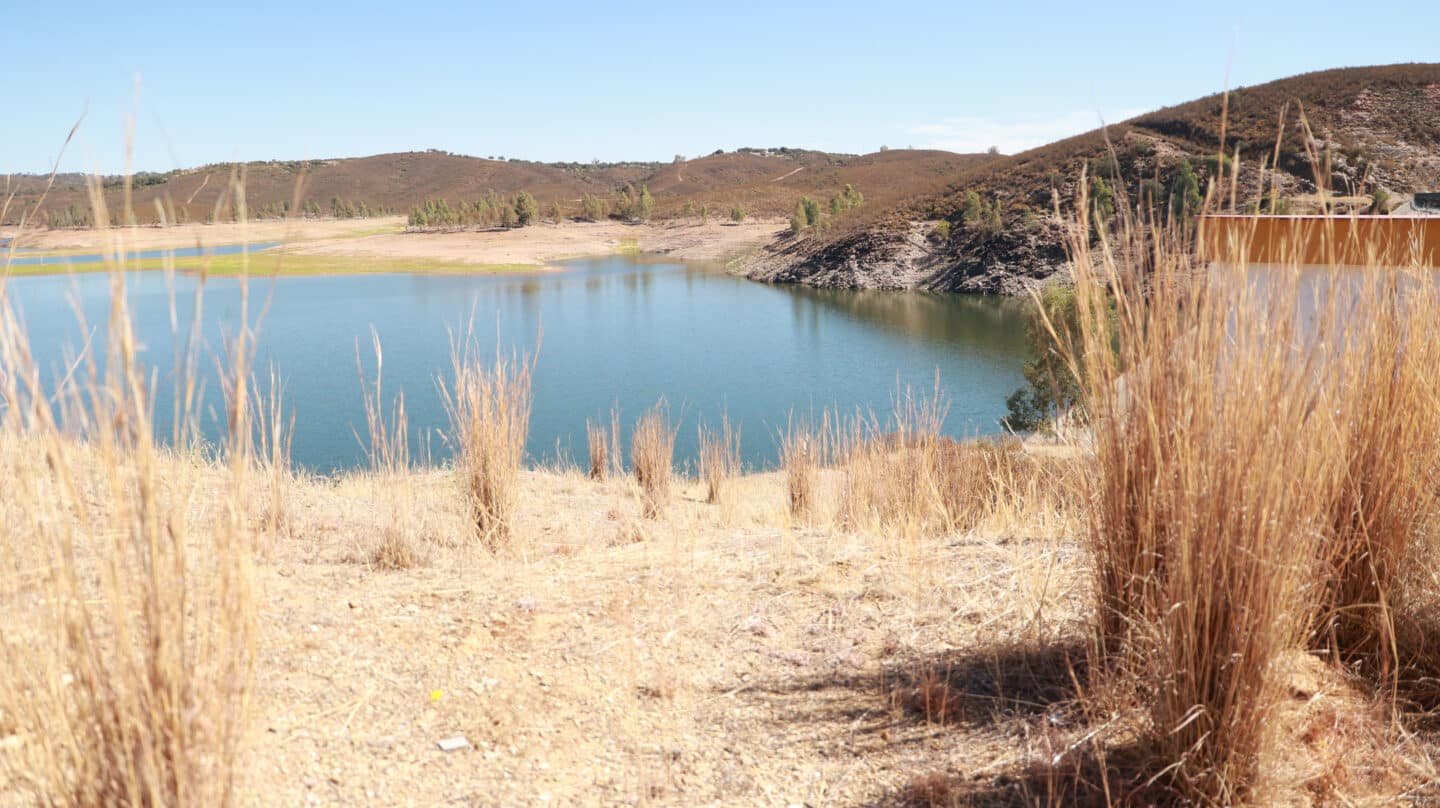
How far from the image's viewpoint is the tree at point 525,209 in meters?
59.8

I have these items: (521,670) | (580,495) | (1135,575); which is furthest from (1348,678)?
(580,495)

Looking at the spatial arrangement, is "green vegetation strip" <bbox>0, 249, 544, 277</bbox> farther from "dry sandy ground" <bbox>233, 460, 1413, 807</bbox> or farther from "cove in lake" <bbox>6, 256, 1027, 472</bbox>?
"dry sandy ground" <bbox>233, 460, 1413, 807</bbox>

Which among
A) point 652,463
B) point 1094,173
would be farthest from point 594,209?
point 652,463

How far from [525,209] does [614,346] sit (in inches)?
1585

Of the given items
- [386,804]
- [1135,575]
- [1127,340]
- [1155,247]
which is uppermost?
[1155,247]

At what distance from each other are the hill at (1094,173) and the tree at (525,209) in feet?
74.2

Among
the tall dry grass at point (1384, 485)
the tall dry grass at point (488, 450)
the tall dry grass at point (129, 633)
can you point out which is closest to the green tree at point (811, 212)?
the tall dry grass at point (488, 450)

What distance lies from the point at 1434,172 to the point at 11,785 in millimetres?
38490

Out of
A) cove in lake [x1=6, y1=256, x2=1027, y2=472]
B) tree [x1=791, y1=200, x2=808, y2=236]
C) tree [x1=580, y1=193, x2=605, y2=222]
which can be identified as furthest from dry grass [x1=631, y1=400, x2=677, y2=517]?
tree [x1=580, y1=193, x2=605, y2=222]

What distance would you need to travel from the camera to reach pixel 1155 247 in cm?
215

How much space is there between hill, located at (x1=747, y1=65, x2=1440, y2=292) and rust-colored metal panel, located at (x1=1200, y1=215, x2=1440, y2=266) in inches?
1089

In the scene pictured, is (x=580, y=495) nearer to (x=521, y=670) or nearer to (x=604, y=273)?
(x=521, y=670)

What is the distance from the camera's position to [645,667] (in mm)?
2682

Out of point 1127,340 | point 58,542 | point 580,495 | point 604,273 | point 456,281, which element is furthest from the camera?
point 604,273
